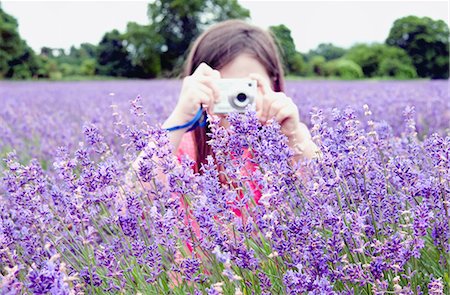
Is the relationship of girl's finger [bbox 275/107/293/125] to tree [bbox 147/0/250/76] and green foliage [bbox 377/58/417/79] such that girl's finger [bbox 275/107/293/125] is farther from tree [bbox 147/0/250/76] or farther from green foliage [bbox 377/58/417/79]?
green foliage [bbox 377/58/417/79]

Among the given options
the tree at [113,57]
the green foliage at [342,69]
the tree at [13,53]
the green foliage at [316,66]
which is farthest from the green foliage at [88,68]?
the green foliage at [342,69]

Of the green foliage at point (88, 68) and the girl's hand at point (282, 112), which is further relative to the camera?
the green foliage at point (88, 68)

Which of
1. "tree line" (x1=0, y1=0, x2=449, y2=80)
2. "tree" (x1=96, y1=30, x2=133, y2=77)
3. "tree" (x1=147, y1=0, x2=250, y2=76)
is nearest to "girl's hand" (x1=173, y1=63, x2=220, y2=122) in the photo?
"tree" (x1=147, y1=0, x2=250, y2=76)

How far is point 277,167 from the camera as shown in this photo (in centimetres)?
98

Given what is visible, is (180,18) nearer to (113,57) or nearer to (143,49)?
(143,49)

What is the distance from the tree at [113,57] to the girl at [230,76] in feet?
79.7

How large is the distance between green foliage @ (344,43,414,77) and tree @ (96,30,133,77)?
1031 cm

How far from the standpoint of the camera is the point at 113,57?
90.6ft

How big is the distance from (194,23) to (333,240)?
17.9 m

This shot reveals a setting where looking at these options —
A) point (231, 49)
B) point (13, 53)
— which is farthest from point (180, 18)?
point (231, 49)

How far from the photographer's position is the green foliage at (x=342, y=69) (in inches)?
817

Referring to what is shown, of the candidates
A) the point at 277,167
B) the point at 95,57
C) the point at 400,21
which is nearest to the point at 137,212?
the point at 277,167

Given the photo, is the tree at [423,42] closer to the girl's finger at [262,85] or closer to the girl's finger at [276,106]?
the girl's finger at [262,85]

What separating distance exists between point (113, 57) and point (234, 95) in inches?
1055
